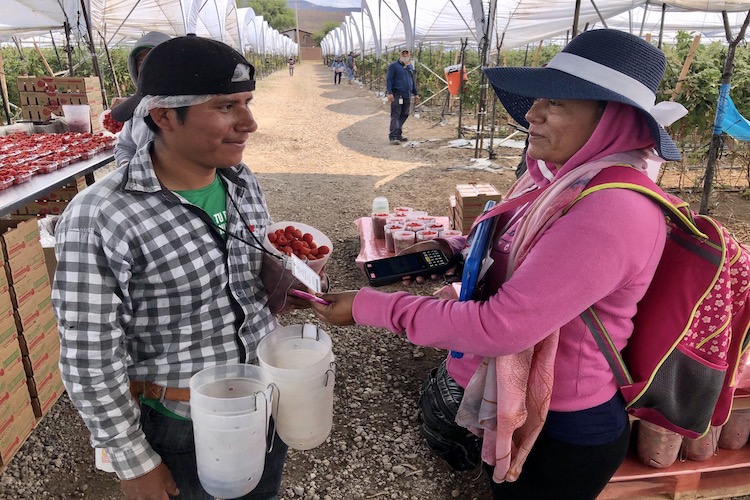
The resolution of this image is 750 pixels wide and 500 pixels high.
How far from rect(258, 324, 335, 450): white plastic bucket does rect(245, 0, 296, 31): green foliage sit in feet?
281

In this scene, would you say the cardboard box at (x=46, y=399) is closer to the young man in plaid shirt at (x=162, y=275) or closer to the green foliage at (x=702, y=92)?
the young man in plaid shirt at (x=162, y=275)

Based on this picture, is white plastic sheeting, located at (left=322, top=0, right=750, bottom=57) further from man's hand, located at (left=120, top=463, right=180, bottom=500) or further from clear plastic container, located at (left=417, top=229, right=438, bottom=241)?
man's hand, located at (left=120, top=463, right=180, bottom=500)

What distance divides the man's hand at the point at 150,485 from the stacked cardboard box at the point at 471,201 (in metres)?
4.14

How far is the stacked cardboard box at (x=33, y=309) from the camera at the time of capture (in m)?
2.66

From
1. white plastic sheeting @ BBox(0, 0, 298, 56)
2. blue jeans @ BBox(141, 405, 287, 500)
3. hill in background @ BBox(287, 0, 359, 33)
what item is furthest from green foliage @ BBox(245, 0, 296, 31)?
blue jeans @ BBox(141, 405, 287, 500)

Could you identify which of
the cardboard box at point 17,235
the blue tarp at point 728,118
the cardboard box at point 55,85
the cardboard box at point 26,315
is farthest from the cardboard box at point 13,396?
the blue tarp at point 728,118

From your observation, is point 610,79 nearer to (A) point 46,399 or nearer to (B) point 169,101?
(B) point 169,101

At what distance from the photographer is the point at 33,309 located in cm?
284

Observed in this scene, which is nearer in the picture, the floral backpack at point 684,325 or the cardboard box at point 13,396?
the floral backpack at point 684,325

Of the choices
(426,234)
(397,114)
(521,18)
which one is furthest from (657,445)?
(521,18)

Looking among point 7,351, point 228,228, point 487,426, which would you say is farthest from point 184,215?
point 7,351

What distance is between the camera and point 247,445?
1290 millimetres

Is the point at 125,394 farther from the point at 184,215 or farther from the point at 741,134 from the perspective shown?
the point at 741,134

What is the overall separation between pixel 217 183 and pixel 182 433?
716 mm
